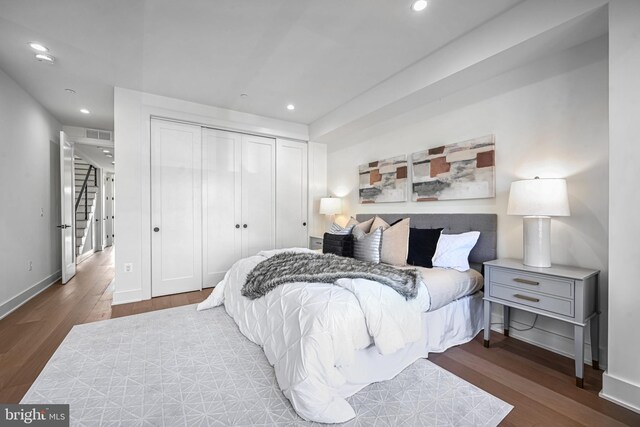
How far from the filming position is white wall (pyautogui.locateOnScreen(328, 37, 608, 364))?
205 centimetres

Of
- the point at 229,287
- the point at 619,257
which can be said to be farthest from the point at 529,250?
the point at 229,287

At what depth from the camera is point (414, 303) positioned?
1948 millimetres

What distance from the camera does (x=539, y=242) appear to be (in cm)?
211

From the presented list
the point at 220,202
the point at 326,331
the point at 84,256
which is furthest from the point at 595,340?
the point at 84,256

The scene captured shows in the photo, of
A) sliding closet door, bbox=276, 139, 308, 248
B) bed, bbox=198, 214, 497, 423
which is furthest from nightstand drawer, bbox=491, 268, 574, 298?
sliding closet door, bbox=276, 139, 308, 248

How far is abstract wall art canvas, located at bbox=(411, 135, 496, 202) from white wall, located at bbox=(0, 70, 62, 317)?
4.58m

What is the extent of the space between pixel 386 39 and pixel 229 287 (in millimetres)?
2830

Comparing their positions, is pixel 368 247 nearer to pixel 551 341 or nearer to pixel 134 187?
pixel 551 341

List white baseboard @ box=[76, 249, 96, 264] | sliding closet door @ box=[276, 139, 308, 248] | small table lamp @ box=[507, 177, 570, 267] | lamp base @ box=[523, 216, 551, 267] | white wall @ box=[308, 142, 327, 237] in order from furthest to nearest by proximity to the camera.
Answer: white baseboard @ box=[76, 249, 96, 264] < white wall @ box=[308, 142, 327, 237] < sliding closet door @ box=[276, 139, 308, 248] < lamp base @ box=[523, 216, 551, 267] < small table lamp @ box=[507, 177, 570, 267]

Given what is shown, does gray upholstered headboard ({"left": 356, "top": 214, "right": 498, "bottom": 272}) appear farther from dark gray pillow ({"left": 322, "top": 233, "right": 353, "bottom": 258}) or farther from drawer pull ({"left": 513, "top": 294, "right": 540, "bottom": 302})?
dark gray pillow ({"left": 322, "top": 233, "right": 353, "bottom": 258})

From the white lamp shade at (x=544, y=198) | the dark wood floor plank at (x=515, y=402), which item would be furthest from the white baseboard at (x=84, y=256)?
the white lamp shade at (x=544, y=198)

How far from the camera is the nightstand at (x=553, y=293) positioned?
179cm

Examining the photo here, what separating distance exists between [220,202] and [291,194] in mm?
1169

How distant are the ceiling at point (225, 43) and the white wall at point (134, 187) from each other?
200 mm
